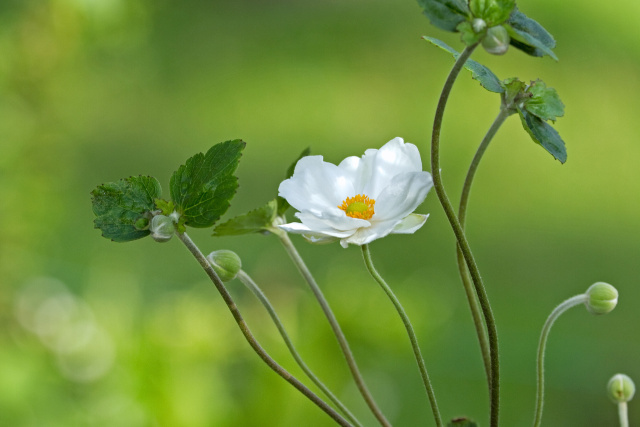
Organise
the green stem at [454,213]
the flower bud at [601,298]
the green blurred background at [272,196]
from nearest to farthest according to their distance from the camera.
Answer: the green stem at [454,213], the flower bud at [601,298], the green blurred background at [272,196]

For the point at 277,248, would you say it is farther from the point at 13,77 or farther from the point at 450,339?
the point at 13,77

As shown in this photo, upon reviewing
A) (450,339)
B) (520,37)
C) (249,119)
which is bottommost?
(450,339)

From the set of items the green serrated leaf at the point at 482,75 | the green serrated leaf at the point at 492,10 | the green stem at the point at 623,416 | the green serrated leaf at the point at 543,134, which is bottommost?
the green stem at the point at 623,416

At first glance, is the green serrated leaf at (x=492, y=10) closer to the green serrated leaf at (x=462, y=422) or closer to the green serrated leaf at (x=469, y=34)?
the green serrated leaf at (x=469, y=34)

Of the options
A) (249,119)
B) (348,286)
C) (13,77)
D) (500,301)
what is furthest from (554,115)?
(249,119)

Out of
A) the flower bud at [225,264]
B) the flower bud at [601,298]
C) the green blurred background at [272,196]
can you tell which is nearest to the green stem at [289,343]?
the flower bud at [225,264]

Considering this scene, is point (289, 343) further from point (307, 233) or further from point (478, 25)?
point (478, 25)
